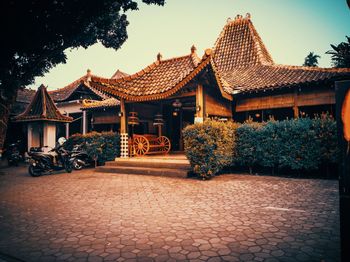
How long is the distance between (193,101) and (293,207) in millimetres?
9663

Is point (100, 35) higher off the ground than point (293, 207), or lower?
higher

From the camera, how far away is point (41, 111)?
15.7m

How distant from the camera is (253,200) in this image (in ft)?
16.6

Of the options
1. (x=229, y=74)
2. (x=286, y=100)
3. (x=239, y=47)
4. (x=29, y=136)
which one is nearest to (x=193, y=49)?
(x=229, y=74)

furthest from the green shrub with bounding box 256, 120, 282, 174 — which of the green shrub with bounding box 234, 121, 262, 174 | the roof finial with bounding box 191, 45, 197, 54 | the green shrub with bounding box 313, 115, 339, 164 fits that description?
the roof finial with bounding box 191, 45, 197, 54

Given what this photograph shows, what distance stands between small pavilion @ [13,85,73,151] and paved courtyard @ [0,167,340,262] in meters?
9.90

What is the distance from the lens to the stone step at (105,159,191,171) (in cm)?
897

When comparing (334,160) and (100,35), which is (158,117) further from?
(334,160)

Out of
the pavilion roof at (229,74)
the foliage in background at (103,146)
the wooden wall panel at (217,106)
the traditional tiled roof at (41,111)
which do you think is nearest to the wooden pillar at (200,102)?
the wooden wall panel at (217,106)

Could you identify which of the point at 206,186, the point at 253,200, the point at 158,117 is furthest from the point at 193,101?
the point at 253,200

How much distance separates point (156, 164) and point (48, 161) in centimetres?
471

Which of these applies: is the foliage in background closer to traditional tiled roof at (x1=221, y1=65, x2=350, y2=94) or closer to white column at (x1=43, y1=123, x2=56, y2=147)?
white column at (x1=43, y1=123, x2=56, y2=147)

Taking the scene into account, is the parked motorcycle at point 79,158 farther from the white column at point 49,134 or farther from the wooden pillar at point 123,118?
the white column at point 49,134

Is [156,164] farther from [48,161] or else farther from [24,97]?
[24,97]
